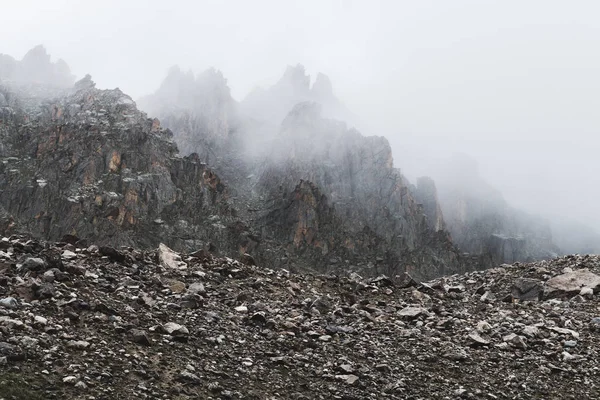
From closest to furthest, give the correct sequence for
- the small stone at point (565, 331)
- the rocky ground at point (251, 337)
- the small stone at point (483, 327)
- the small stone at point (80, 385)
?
the small stone at point (80, 385)
the rocky ground at point (251, 337)
the small stone at point (565, 331)
the small stone at point (483, 327)

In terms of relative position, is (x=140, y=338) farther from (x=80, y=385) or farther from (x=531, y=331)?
(x=531, y=331)

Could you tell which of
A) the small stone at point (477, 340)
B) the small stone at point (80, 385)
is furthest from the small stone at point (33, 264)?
the small stone at point (477, 340)

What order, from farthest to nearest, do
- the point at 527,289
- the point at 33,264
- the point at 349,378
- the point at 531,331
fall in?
the point at 527,289, the point at 531,331, the point at 33,264, the point at 349,378

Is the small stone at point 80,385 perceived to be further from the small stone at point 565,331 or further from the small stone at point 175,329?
the small stone at point 565,331

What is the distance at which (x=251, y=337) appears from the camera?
1140 cm

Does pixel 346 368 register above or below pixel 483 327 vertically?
below

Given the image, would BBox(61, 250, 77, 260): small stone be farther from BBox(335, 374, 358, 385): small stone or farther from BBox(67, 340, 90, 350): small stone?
BBox(335, 374, 358, 385): small stone

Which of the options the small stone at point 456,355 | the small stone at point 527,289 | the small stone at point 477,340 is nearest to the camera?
the small stone at point 456,355

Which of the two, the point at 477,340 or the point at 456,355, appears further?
the point at 477,340

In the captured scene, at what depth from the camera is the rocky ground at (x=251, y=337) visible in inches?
338

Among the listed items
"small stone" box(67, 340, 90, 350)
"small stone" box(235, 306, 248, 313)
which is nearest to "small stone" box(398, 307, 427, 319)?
"small stone" box(235, 306, 248, 313)

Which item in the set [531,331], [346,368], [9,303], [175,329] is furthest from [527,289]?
[9,303]

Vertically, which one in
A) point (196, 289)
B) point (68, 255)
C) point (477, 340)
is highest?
point (68, 255)

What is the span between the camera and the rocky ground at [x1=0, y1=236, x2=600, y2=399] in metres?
8.59
